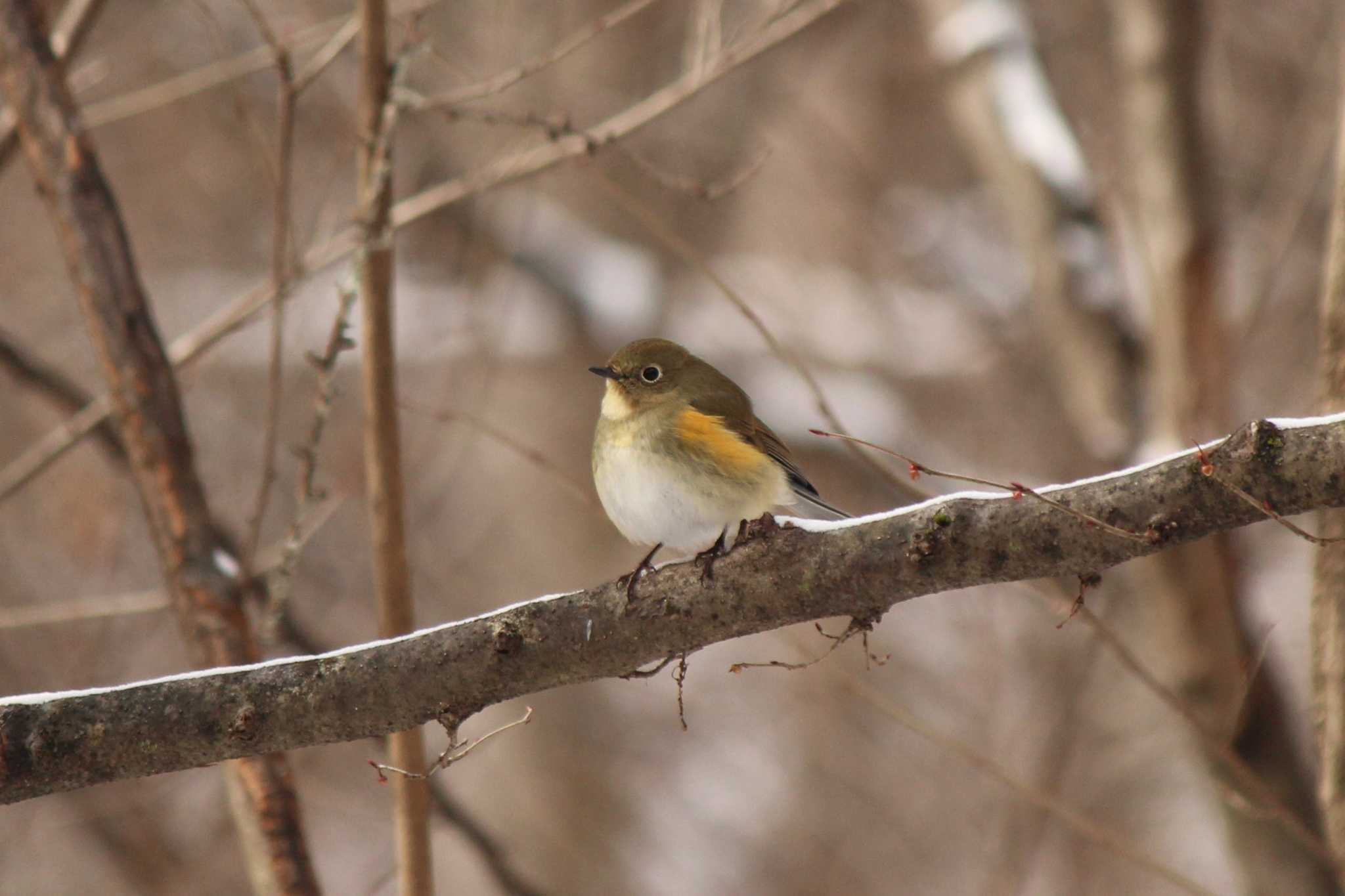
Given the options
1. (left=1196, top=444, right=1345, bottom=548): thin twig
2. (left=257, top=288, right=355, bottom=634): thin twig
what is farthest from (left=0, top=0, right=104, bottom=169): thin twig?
(left=1196, top=444, right=1345, bottom=548): thin twig

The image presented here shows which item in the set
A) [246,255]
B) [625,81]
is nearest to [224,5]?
[246,255]

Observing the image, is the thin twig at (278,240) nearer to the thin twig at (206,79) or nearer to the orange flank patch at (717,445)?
the thin twig at (206,79)

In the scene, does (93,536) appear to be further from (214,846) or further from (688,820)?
(688,820)

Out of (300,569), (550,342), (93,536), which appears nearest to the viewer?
(93,536)

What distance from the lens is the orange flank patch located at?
3.10 m

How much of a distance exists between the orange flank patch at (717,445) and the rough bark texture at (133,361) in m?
1.24

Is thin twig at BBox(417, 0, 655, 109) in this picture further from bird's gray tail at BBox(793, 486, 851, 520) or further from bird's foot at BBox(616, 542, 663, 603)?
bird's foot at BBox(616, 542, 663, 603)

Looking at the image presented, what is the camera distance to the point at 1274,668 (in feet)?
14.3

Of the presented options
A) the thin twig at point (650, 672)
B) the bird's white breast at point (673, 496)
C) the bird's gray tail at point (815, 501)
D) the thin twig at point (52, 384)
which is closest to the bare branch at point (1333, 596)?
the bird's gray tail at point (815, 501)

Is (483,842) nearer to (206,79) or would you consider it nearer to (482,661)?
(482,661)

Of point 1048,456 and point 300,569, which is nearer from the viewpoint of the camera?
point 300,569

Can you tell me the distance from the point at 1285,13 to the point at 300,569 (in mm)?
7967

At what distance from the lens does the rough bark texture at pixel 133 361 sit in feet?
10.5

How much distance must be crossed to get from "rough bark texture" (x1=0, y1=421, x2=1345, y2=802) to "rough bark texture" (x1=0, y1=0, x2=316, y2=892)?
1.07 meters
